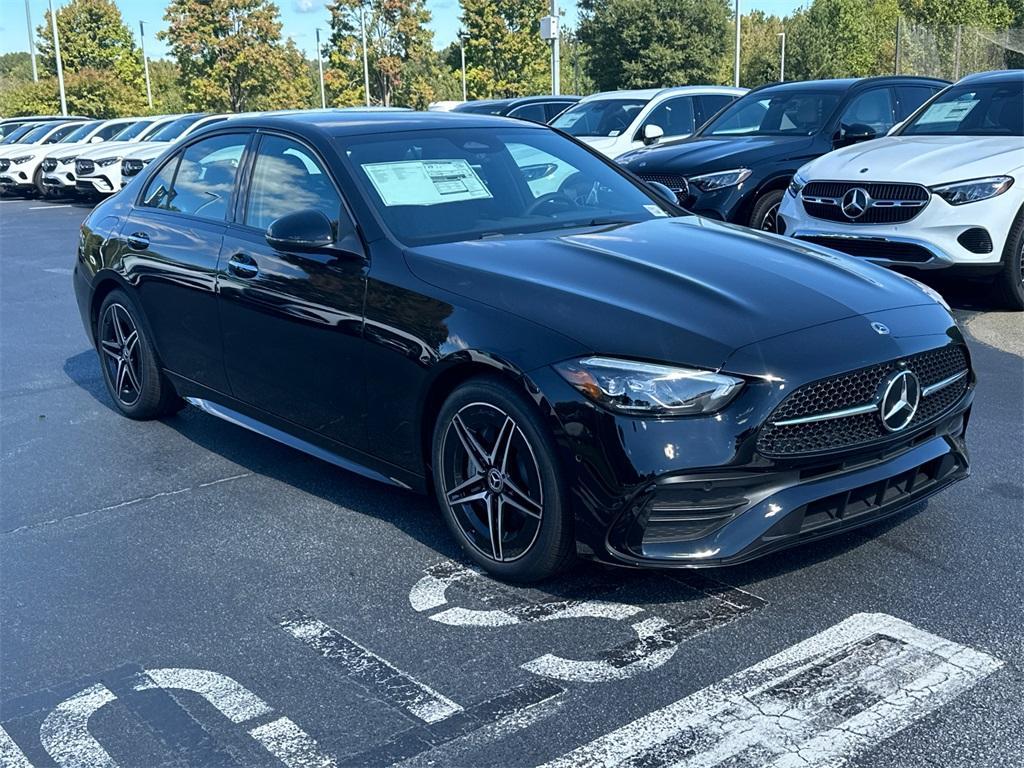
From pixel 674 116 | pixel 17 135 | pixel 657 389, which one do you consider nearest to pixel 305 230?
pixel 657 389

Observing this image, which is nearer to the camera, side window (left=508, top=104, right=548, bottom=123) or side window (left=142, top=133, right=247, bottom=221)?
side window (left=142, top=133, right=247, bottom=221)

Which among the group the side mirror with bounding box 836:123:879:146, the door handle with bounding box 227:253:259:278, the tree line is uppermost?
the tree line

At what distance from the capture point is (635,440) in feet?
11.1

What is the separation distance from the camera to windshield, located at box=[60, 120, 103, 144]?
25486 mm

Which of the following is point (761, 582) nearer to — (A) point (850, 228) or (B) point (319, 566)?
(B) point (319, 566)

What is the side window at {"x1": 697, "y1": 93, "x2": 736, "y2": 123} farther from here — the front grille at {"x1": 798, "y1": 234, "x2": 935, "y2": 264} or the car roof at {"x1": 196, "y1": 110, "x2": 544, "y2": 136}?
the car roof at {"x1": 196, "y1": 110, "x2": 544, "y2": 136}

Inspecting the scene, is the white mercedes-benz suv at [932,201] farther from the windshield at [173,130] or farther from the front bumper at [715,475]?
the windshield at [173,130]

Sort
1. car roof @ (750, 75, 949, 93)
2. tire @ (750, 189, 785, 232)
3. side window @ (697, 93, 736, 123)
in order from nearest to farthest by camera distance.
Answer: tire @ (750, 189, 785, 232) < car roof @ (750, 75, 949, 93) < side window @ (697, 93, 736, 123)

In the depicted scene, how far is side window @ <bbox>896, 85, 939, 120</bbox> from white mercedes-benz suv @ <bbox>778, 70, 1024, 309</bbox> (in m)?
2.31

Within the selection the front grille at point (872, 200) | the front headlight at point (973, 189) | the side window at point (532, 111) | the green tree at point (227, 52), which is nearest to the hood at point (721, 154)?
the front grille at point (872, 200)

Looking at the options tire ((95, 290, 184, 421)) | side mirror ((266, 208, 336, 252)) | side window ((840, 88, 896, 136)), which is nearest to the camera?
side mirror ((266, 208, 336, 252))

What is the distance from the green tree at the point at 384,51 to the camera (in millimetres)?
72312

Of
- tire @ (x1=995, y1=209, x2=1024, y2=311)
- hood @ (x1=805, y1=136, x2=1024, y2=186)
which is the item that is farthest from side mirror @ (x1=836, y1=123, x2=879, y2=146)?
tire @ (x1=995, y1=209, x2=1024, y2=311)

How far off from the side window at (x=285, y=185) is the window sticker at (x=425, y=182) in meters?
0.20
